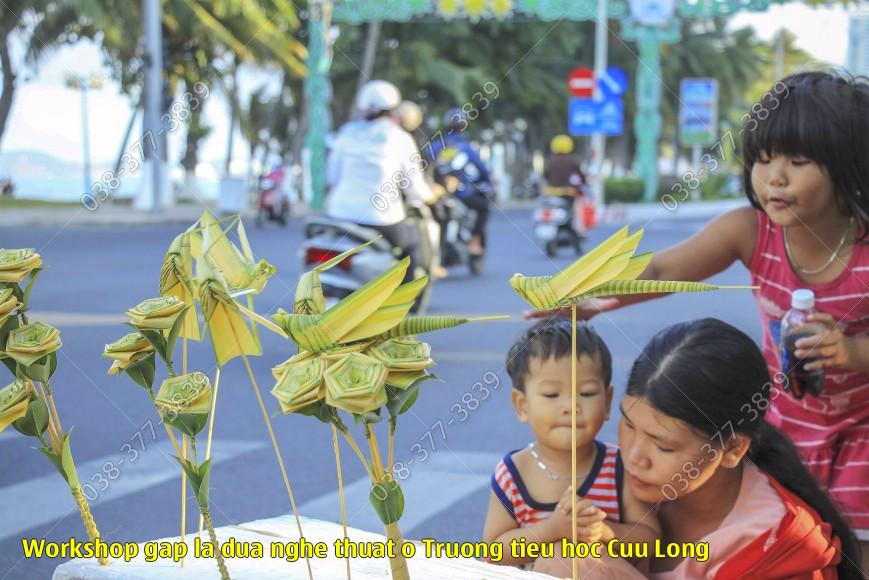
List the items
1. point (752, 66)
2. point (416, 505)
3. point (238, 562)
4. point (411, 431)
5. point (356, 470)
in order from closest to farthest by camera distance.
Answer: point (238, 562) < point (416, 505) < point (356, 470) < point (411, 431) < point (752, 66)

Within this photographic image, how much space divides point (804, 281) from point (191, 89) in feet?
92.4

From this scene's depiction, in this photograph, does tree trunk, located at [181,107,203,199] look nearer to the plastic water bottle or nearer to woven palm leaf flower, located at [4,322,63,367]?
the plastic water bottle

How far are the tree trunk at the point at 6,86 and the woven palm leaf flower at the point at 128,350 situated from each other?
26338 mm

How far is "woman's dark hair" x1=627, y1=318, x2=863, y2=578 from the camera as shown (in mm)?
2074

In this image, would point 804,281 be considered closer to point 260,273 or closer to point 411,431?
point 260,273

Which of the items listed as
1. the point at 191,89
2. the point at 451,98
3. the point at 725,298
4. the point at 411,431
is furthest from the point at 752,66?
the point at 411,431

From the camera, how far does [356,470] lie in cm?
468

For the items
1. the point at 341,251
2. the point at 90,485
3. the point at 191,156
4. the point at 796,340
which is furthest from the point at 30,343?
the point at 191,156

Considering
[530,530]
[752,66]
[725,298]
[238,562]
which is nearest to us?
[238,562]

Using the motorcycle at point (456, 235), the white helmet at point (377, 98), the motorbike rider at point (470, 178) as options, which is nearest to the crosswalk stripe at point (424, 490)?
the white helmet at point (377, 98)

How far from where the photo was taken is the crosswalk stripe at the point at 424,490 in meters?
3.98

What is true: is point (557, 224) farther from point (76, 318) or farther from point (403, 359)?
point (403, 359)

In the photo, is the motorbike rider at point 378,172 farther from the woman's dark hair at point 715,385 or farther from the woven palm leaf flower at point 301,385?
the woven palm leaf flower at point 301,385

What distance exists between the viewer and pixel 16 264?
5.11 feet
